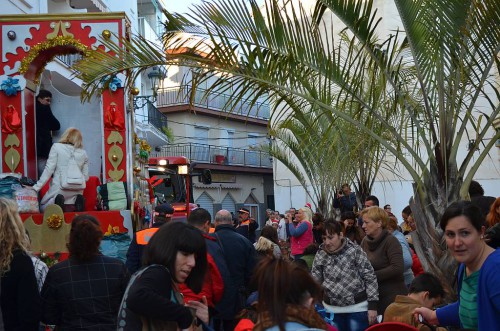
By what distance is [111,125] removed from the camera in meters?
10.9

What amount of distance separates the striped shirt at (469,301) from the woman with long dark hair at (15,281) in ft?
9.02

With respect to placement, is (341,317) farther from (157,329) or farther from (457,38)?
(157,329)

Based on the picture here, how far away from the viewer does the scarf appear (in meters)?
3.26

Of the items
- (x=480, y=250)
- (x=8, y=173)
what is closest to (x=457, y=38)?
(x=480, y=250)

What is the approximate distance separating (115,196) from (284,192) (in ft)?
83.7

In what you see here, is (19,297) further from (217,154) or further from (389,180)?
(217,154)

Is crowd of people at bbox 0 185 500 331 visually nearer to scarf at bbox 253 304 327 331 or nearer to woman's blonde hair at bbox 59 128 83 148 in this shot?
scarf at bbox 253 304 327 331

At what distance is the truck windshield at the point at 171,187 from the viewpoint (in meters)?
19.6

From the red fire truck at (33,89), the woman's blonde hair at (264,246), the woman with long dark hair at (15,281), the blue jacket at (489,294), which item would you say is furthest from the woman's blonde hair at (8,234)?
the woman's blonde hair at (264,246)

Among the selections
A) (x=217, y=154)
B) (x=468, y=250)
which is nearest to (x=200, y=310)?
(x=468, y=250)

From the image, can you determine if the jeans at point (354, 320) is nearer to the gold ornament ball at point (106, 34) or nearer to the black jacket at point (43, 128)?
the gold ornament ball at point (106, 34)

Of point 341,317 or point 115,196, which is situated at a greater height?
point 115,196

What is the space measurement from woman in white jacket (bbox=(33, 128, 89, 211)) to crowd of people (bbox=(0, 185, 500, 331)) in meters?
2.74

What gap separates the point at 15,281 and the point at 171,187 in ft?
47.5
